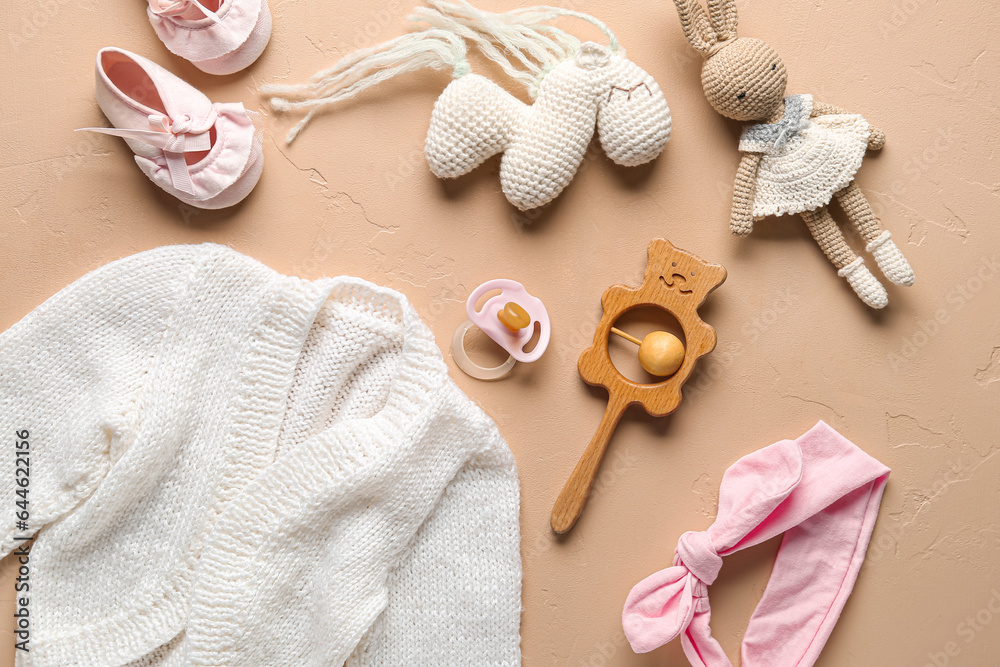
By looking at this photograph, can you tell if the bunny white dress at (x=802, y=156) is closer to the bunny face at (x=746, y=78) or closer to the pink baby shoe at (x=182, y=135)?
the bunny face at (x=746, y=78)

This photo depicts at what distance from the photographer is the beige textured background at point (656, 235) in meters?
1.24

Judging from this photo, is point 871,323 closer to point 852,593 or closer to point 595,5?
point 852,593

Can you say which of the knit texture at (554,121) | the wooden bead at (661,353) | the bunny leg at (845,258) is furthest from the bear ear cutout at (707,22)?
the wooden bead at (661,353)

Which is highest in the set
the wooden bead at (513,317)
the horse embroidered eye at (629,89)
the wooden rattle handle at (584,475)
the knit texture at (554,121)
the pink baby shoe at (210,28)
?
the pink baby shoe at (210,28)

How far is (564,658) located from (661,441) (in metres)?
0.42

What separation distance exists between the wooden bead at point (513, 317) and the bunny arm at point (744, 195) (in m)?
0.39

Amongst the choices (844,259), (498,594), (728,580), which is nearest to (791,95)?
(844,259)

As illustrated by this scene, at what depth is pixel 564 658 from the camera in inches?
48.5

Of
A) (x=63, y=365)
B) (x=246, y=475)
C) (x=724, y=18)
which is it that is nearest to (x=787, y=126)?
(x=724, y=18)

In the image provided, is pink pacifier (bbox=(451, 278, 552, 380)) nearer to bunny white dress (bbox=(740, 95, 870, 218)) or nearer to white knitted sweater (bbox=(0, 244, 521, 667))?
white knitted sweater (bbox=(0, 244, 521, 667))

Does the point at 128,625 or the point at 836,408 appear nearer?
the point at 128,625

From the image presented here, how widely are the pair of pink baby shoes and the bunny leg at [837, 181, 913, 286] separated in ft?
3.39

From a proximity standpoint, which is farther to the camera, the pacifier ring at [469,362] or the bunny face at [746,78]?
the pacifier ring at [469,362]

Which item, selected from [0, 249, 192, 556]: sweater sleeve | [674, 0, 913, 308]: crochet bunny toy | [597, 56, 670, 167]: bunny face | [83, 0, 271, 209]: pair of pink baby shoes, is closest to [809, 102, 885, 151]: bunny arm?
[674, 0, 913, 308]: crochet bunny toy
